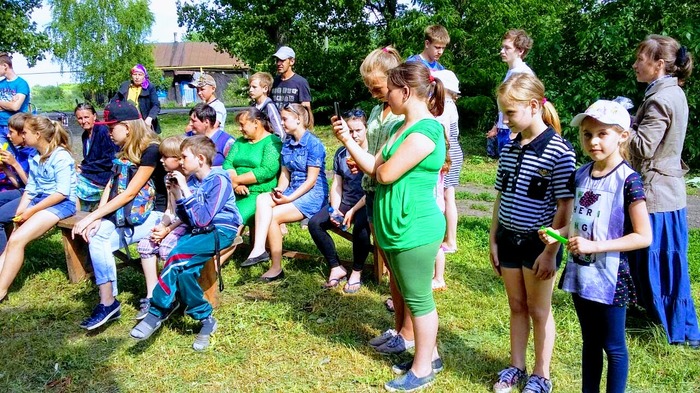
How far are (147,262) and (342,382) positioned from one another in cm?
182

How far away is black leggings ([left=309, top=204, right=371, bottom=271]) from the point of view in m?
4.74

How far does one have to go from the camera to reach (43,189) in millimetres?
4789

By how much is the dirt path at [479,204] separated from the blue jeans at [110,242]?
3943 mm

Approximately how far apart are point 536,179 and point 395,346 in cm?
144

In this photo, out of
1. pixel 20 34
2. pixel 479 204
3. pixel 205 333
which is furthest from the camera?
pixel 20 34

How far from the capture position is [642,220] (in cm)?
252

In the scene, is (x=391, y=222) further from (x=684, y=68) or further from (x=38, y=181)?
(x=38, y=181)

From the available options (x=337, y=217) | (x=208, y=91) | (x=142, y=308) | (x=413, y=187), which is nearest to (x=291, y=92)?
(x=208, y=91)

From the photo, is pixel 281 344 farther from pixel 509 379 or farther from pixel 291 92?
pixel 291 92

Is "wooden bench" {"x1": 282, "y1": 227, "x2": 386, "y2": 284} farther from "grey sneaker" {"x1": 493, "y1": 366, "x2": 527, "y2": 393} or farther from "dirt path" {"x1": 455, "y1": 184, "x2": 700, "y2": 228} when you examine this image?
"dirt path" {"x1": 455, "y1": 184, "x2": 700, "y2": 228}

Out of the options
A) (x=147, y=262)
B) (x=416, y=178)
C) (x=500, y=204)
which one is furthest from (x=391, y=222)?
(x=147, y=262)

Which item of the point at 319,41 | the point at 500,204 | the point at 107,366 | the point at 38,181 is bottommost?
the point at 107,366

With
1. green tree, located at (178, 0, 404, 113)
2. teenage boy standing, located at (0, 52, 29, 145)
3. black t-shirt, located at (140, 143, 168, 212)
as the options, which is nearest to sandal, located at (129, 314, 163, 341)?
black t-shirt, located at (140, 143, 168, 212)

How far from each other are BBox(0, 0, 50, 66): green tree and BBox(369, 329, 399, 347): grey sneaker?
2324 cm
